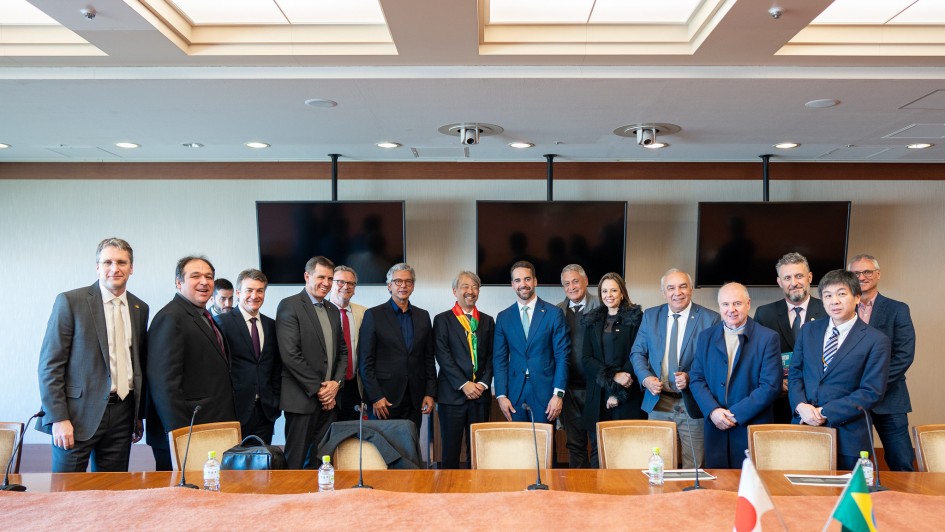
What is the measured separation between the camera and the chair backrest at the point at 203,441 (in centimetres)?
343

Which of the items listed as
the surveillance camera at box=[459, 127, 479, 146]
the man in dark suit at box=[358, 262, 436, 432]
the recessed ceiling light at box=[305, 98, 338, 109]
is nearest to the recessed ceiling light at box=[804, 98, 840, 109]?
the surveillance camera at box=[459, 127, 479, 146]

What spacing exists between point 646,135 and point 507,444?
8.81ft

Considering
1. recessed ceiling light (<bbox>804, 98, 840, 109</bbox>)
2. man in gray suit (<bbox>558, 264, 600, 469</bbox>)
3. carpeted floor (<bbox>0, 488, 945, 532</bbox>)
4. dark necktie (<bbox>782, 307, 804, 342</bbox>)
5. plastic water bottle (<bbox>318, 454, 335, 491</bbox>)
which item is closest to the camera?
carpeted floor (<bbox>0, 488, 945, 532</bbox>)

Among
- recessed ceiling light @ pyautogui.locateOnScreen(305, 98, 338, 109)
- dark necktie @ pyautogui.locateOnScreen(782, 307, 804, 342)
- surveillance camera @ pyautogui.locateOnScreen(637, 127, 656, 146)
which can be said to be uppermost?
recessed ceiling light @ pyautogui.locateOnScreen(305, 98, 338, 109)

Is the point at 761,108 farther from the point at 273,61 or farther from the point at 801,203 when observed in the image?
the point at 273,61

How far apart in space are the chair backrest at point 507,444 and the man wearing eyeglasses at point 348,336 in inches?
68.0

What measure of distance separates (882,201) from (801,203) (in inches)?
53.5

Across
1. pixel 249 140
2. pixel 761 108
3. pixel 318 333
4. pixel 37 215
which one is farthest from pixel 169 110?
pixel 761 108

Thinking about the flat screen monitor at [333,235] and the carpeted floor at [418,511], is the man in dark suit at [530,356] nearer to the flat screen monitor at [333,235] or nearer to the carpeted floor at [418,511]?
the flat screen monitor at [333,235]

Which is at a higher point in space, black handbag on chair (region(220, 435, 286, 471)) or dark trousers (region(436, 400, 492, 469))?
black handbag on chair (region(220, 435, 286, 471))

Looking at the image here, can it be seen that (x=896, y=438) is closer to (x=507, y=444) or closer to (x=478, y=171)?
(x=507, y=444)

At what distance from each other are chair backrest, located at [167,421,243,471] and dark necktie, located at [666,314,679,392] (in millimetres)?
2652

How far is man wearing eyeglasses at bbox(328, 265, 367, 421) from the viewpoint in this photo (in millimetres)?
5141

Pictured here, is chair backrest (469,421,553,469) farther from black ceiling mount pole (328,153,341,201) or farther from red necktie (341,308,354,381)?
black ceiling mount pole (328,153,341,201)
